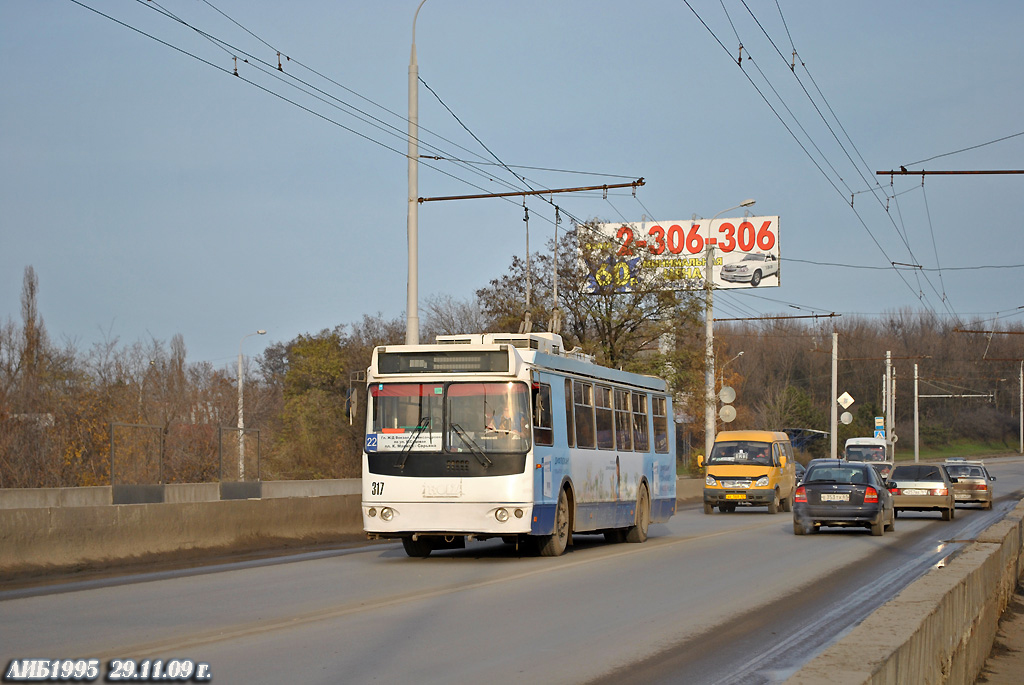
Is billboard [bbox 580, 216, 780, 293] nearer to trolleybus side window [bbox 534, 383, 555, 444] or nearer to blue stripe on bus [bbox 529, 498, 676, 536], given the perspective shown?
blue stripe on bus [bbox 529, 498, 676, 536]

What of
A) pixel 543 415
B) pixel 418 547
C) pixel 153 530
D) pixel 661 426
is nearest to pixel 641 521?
pixel 661 426

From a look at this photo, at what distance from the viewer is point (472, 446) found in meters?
17.0

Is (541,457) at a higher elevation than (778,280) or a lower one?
lower

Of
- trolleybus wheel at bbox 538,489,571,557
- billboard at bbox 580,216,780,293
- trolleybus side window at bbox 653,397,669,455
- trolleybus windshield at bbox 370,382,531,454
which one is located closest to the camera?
trolleybus windshield at bbox 370,382,531,454

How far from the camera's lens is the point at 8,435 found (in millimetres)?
32062

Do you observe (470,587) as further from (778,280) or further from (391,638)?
(778,280)

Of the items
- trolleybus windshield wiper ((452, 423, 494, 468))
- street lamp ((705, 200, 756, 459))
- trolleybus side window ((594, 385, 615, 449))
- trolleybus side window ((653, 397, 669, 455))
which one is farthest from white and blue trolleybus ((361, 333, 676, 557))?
street lamp ((705, 200, 756, 459))

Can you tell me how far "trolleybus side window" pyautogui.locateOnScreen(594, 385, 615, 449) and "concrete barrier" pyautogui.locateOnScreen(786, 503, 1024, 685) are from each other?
8.68 metres

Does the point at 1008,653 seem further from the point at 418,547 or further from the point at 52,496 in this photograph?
the point at 52,496

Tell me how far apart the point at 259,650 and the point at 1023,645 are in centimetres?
702

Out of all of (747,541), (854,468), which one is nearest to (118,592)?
(747,541)

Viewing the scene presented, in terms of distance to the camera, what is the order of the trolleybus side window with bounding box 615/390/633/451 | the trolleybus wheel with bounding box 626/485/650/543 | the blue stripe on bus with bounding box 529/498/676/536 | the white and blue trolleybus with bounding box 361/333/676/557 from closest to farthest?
1. the white and blue trolleybus with bounding box 361/333/676/557
2. the blue stripe on bus with bounding box 529/498/676/536
3. the trolleybus side window with bounding box 615/390/633/451
4. the trolleybus wheel with bounding box 626/485/650/543

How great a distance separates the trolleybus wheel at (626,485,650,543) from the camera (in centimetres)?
2250

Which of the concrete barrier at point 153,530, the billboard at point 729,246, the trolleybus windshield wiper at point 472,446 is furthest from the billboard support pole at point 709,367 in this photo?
the trolleybus windshield wiper at point 472,446
